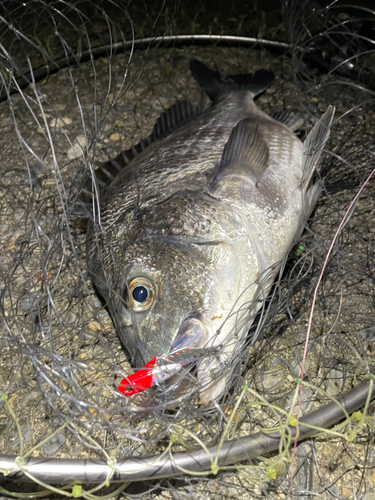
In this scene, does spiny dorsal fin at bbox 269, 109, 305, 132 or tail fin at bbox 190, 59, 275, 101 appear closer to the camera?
spiny dorsal fin at bbox 269, 109, 305, 132

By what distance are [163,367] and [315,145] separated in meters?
1.51

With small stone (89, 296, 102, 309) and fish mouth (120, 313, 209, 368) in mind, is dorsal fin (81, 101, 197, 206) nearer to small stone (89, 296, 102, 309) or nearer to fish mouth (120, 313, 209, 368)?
small stone (89, 296, 102, 309)

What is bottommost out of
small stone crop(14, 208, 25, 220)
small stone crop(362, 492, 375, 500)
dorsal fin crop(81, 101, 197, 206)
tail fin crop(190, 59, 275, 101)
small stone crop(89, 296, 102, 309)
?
small stone crop(362, 492, 375, 500)

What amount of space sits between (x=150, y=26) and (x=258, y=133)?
1.99 meters

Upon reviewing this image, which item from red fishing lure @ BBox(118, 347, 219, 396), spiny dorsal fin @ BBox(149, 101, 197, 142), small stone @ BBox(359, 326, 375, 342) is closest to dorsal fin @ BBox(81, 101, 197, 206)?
spiny dorsal fin @ BBox(149, 101, 197, 142)

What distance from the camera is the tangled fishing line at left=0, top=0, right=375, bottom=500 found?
6.22 ft

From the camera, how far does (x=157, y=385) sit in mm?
1877

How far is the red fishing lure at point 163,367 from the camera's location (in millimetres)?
1853

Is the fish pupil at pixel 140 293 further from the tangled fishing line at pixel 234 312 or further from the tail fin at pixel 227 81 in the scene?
the tail fin at pixel 227 81

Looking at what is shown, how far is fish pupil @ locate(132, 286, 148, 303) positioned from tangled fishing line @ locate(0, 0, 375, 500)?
306 mm

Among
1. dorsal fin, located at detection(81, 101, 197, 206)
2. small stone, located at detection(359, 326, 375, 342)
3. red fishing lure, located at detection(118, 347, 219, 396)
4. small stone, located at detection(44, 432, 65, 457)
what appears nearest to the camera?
red fishing lure, located at detection(118, 347, 219, 396)

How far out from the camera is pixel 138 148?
3.07 meters

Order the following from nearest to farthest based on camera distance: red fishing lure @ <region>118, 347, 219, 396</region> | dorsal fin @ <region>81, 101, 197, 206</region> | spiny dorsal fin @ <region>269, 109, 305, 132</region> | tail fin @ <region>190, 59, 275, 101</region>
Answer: red fishing lure @ <region>118, 347, 219, 396</region>
dorsal fin @ <region>81, 101, 197, 206</region>
spiny dorsal fin @ <region>269, 109, 305, 132</region>
tail fin @ <region>190, 59, 275, 101</region>

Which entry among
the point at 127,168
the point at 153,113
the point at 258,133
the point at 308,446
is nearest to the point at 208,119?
the point at 258,133
